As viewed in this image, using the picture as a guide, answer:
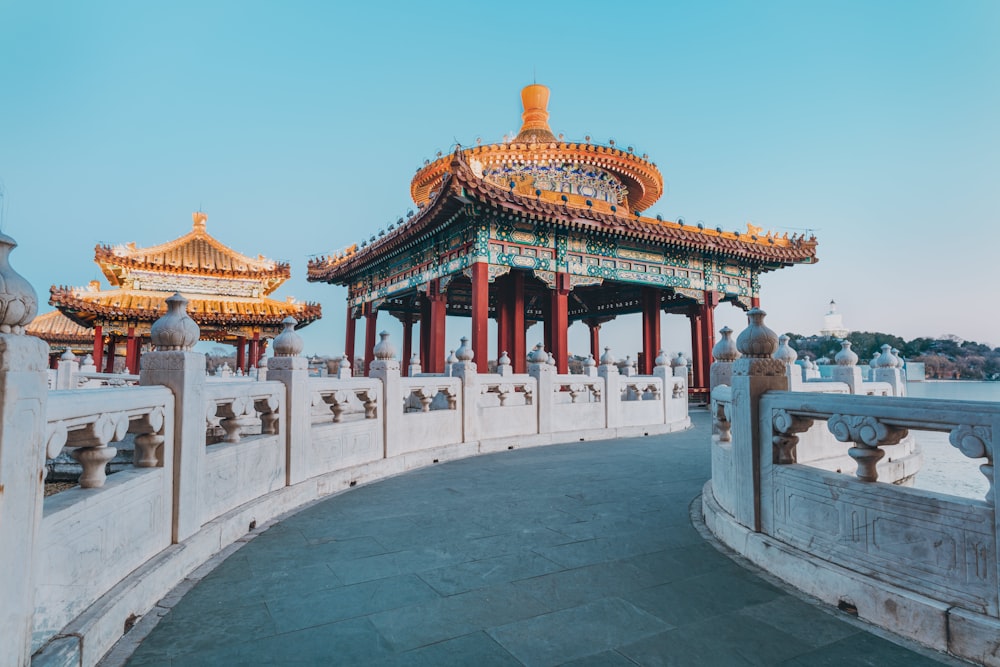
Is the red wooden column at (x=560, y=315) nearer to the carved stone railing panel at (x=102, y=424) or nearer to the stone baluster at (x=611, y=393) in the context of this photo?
the stone baluster at (x=611, y=393)

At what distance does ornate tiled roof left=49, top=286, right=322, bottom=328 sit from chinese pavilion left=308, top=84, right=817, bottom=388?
201 inches

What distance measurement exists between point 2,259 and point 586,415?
9646 mm

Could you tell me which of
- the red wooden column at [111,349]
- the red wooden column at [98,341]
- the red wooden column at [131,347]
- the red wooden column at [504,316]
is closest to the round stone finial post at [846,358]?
the red wooden column at [504,316]

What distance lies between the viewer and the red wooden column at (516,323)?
15.6m

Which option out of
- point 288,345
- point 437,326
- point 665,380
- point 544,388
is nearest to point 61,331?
point 437,326

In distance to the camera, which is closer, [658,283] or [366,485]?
[366,485]

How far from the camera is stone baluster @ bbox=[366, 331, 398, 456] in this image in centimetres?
710

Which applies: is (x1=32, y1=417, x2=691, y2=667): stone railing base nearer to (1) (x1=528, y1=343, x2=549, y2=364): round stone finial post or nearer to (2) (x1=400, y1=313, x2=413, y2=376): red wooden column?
(1) (x1=528, y1=343, x2=549, y2=364): round stone finial post

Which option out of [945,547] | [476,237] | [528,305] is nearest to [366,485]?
[945,547]

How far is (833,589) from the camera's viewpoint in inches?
117

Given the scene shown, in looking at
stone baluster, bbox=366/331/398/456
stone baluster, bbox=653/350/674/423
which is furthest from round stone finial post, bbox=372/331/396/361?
stone baluster, bbox=653/350/674/423

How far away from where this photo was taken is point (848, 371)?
9.40 m

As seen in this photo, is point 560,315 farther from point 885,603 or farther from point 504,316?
point 885,603

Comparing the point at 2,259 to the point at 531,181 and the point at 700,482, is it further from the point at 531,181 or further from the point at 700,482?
the point at 531,181
